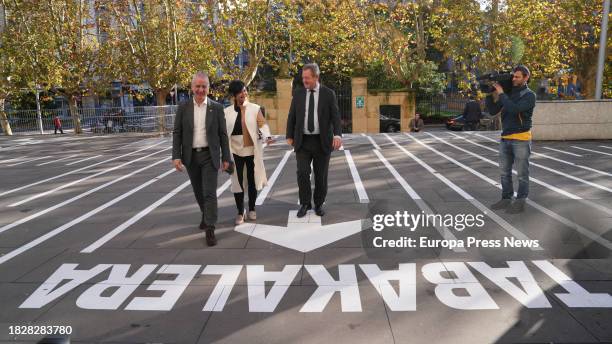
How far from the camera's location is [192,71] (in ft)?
77.4

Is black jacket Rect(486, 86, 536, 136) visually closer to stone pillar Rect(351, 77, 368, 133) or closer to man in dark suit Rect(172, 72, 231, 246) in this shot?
man in dark suit Rect(172, 72, 231, 246)

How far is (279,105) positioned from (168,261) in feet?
59.2

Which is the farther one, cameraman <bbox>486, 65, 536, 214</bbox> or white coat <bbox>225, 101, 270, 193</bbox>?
cameraman <bbox>486, 65, 536, 214</bbox>

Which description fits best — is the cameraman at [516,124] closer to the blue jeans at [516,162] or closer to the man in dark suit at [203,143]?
the blue jeans at [516,162]

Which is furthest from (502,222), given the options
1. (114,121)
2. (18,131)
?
(18,131)

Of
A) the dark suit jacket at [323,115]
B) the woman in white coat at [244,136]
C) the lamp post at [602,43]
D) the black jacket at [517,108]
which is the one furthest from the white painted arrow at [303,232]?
the lamp post at [602,43]

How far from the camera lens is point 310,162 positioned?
19.8 feet

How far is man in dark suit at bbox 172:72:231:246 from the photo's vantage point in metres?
5.08

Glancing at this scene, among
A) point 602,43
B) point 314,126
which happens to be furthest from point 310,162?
point 602,43

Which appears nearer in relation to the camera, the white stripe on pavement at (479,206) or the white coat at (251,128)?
the white stripe on pavement at (479,206)

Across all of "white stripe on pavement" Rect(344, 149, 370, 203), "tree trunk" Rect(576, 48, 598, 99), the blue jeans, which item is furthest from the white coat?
"tree trunk" Rect(576, 48, 598, 99)

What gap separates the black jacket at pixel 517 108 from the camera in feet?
19.4

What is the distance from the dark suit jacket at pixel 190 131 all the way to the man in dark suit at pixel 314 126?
1.09 m

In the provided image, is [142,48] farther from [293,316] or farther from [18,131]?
[293,316]
